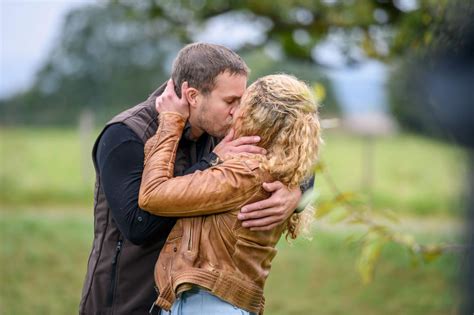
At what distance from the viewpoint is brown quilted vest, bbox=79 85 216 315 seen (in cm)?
259

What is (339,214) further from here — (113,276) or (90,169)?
(90,169)

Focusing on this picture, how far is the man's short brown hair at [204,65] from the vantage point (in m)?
2.48

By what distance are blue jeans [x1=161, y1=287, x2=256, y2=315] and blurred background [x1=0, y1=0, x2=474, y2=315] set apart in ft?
1.42

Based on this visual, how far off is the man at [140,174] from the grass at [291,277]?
15.9 feet

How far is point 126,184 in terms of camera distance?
8.04ft

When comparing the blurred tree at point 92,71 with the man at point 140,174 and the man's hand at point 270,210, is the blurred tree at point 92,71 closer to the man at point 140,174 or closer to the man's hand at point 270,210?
the man at point 140,174

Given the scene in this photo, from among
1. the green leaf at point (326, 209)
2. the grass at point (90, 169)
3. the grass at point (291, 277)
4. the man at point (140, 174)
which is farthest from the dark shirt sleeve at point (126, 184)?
the grass at point (90, 169)

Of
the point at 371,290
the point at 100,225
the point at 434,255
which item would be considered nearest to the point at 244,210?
the point at 100,225

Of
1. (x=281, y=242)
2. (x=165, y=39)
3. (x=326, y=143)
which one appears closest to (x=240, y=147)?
(x=326, y=143)

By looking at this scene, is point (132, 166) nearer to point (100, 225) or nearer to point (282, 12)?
point (100, 225)

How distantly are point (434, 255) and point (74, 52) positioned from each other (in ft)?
33.7

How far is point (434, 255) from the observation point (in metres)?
3.83

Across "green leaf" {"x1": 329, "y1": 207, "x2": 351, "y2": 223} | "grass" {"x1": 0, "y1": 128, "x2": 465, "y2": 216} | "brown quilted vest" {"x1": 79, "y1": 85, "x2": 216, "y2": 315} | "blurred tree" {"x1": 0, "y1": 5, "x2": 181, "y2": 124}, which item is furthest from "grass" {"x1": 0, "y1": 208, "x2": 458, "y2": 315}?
"brown quilted vest" {"x1": 79, "y1": 85, "x2": 216, "y2": 315}

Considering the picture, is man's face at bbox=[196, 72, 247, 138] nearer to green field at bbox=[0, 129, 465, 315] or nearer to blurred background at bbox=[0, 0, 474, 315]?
blurred background at bbox=[0, 0, 474, 315]
